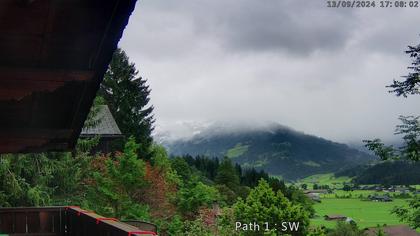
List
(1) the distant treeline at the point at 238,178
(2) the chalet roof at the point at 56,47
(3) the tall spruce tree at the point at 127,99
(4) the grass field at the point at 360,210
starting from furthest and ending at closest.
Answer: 1. (4) the grass field at the point at 360,210
2. (1) the distant treeline at the point at 238,178
3. (3) the tall spruce tree at the point at 127,99
4. (2) the chalet roof at the point at 56,47

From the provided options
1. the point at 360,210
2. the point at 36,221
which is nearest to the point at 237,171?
the point at 36,221

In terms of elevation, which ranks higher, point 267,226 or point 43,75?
point 43,75

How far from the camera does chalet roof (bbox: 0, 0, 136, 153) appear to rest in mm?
2152

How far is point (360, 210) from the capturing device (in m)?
159

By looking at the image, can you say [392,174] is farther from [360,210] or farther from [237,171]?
[237,171]

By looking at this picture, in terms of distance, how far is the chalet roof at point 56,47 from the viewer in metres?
2.15

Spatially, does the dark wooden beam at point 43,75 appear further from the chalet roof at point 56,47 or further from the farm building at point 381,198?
the farm building at point 381,198

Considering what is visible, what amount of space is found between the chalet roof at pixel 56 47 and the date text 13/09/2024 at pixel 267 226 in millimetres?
26286

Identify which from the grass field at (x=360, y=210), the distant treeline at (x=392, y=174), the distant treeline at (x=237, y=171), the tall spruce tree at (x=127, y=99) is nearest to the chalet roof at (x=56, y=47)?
the tall spruce tree at (x=127, y=99)

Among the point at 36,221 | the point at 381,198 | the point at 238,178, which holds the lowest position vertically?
the point at 381,198

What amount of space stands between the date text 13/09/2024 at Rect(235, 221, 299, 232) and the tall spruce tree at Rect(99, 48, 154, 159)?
490 inches

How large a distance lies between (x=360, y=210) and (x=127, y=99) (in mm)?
131569

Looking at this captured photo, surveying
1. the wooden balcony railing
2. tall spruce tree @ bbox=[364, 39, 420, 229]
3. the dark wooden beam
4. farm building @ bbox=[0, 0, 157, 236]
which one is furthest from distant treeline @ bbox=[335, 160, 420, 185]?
the dark wooden beam

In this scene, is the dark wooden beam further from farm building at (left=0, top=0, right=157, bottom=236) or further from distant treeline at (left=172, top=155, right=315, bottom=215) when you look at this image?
distant treeline at (left=172, top=155, right=315, bottom=215)
